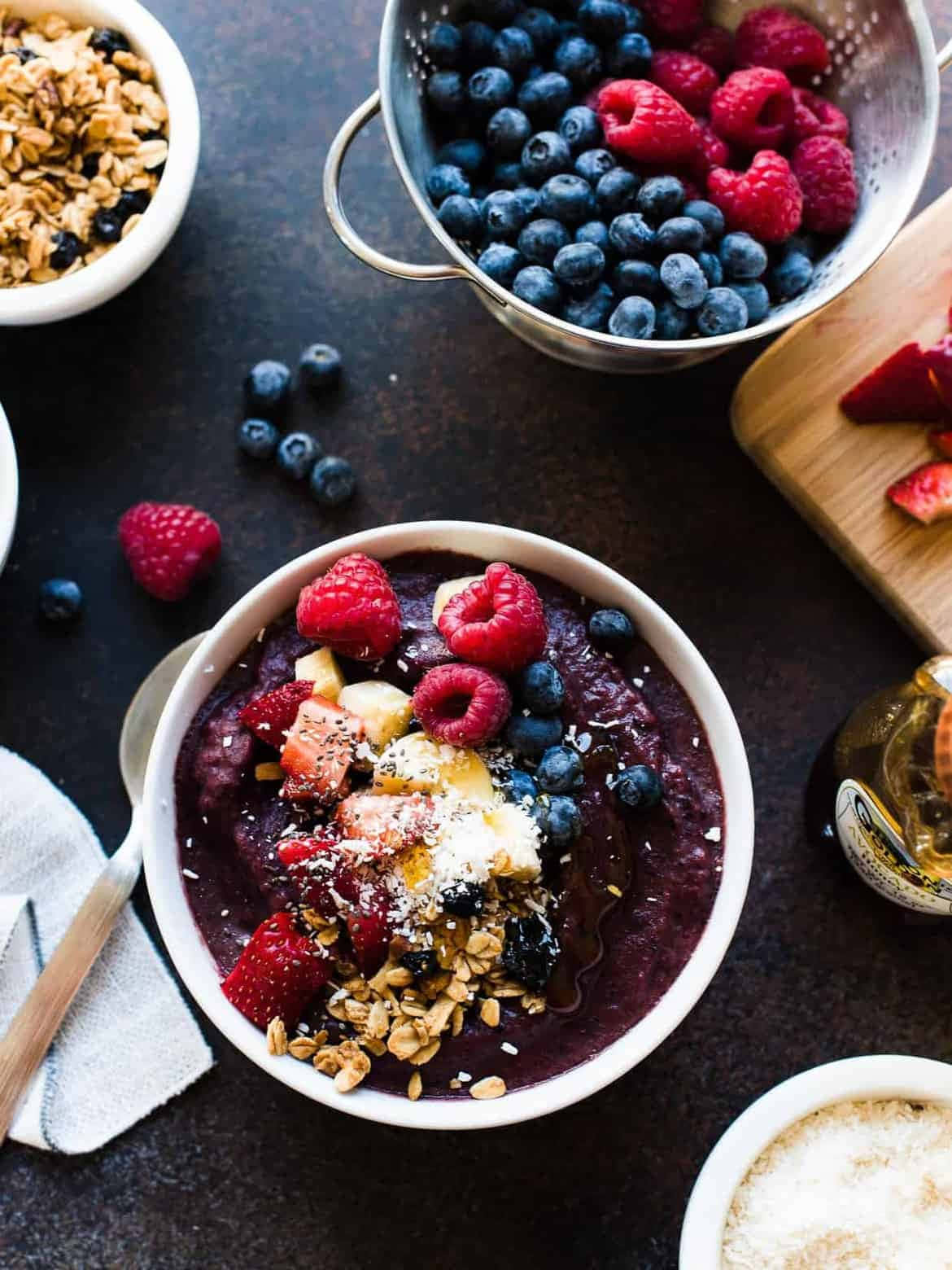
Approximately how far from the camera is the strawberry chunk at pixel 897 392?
2.36 m

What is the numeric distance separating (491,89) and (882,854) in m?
1.53

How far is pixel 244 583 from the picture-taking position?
2492 mm

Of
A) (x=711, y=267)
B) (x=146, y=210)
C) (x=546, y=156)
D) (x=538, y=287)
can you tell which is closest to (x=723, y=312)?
(x=711, y=267)

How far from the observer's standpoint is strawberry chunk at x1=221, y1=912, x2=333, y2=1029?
1928mm

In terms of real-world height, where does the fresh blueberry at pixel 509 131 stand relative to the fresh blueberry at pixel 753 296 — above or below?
below

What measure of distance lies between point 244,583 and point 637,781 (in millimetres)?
969

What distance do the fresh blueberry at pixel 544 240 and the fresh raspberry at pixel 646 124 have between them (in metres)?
0.19

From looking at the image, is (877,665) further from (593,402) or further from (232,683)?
(232,683)

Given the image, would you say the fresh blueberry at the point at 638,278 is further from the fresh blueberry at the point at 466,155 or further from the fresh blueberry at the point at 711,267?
the fresh blueberry at the point at 466,155

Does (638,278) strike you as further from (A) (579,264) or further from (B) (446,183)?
(B) (446,183)

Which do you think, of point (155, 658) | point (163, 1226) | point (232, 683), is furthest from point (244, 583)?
point (163, 1226)

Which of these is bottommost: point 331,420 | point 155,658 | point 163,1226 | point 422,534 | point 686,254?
point 163,1226

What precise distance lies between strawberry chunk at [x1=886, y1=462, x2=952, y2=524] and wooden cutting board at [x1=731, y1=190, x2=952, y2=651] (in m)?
0.03

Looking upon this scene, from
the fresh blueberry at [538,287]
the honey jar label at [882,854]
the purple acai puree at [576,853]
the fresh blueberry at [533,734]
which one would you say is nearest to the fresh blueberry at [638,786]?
the purple acai puree at [576,853]
